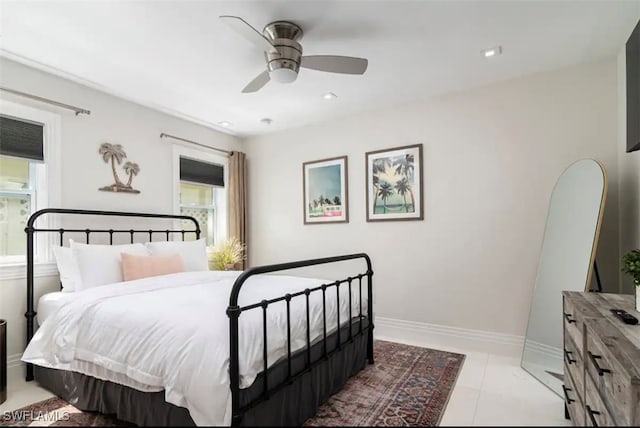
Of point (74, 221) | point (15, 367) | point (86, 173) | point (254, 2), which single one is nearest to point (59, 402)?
point (15, 367)

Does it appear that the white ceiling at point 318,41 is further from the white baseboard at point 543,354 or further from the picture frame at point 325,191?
the white baseboard at point 543,354

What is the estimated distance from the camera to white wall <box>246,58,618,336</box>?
2924 millimetres

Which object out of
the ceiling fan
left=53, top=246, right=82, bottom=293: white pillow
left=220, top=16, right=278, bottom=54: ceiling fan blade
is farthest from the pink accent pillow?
left=220, top=16, right=278, bottom=54: ceiling fan blade

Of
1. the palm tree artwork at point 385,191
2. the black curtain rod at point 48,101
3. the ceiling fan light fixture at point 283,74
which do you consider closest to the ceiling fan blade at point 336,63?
the ceiling fan light fixture at point 283,74

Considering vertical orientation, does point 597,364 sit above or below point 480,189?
below

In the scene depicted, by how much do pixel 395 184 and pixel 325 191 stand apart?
908 millimetres

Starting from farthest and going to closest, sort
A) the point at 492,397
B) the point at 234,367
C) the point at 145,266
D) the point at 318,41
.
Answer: the point at 145,266 < the point at 318,41 < the point at 234,367 < the point at 492,397

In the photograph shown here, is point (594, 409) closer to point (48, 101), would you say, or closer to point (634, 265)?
point (634, 265)

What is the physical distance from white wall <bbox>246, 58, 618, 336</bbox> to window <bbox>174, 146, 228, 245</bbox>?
4.94 ft

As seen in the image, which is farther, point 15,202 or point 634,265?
point 15,202

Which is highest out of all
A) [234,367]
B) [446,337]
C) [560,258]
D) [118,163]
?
[118,163]

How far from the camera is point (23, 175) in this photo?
293cm

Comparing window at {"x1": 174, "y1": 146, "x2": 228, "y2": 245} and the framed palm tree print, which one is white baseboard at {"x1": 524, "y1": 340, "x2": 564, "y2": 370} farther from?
window at {"x1": 174, "y1": 146, "x2": 228, "y2": 245}

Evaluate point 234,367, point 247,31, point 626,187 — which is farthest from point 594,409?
point 247,31
